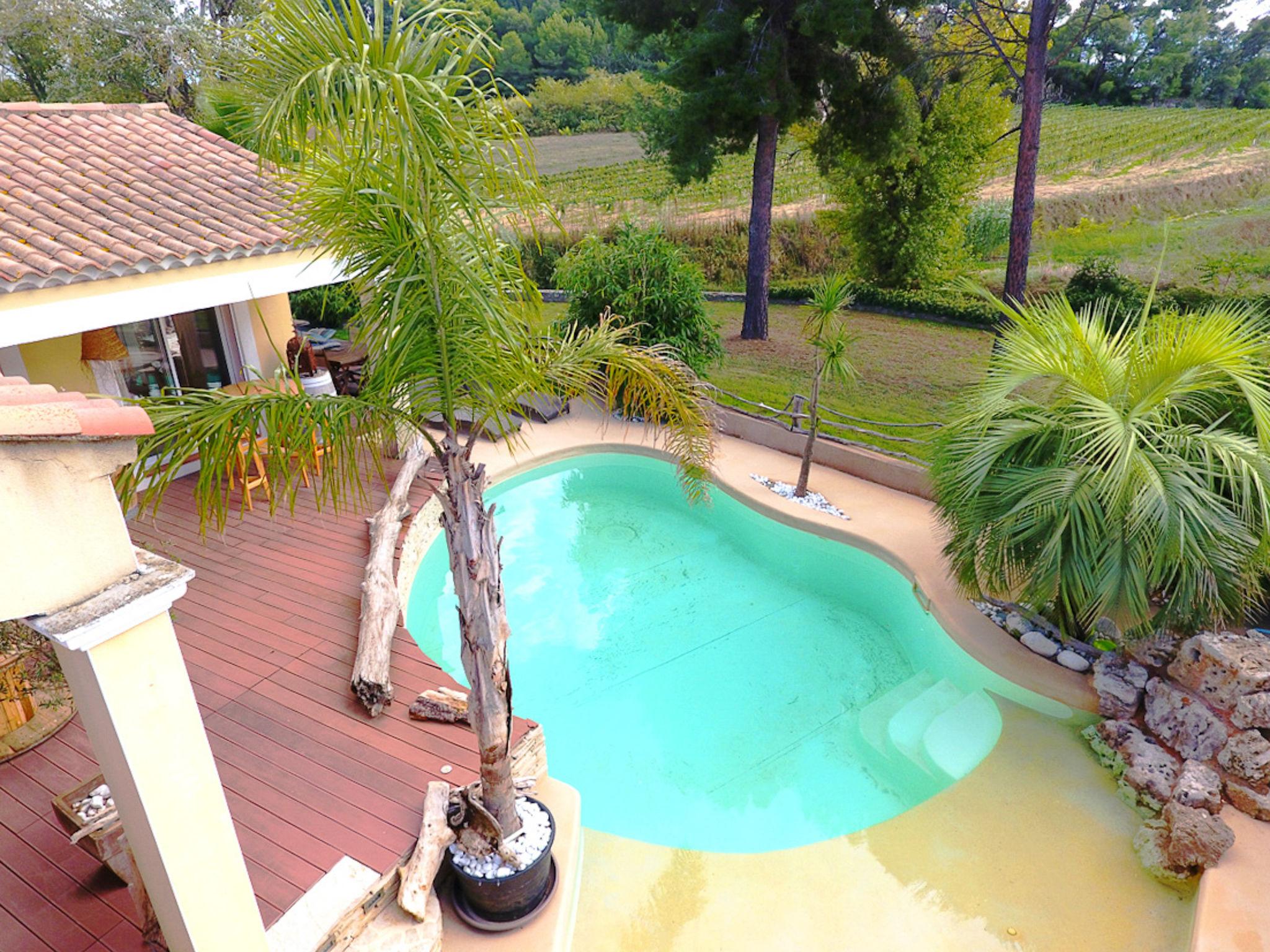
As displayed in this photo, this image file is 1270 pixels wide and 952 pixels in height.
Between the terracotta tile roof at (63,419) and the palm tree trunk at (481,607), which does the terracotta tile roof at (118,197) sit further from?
→ the terracotta tile roof at (63,419)

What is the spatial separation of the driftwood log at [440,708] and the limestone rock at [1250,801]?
17.3ft

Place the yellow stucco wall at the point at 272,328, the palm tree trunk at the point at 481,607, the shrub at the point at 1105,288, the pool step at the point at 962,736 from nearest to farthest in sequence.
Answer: the palm tree trunk at the point at 481,607 → the pool step at the point at 962,736 → the yellow stucco wall at the point at 272,328 → the shrub at the point at 1105,288

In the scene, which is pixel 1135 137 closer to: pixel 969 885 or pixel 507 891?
pixel 969 885

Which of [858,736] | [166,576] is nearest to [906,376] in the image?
[858,736]

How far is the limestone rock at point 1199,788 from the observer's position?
5008 millimetres

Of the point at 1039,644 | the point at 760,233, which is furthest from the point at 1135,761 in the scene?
the point at 760,233

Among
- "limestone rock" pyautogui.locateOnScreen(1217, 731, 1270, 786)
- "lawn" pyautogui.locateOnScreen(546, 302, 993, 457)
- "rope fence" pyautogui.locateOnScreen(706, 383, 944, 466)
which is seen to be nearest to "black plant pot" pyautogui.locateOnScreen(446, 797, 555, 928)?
"limestone rock" pyautogui.locateOnScreen(1217, 731, 1270, 786)

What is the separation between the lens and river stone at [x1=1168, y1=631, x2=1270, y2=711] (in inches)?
214

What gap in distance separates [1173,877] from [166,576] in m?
5.91

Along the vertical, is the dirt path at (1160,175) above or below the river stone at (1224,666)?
above

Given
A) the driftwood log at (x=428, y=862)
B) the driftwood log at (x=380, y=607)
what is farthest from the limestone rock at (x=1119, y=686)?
the driftwood log at (x=380, y=607)

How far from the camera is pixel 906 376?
13.7 metres

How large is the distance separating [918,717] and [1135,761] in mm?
1560

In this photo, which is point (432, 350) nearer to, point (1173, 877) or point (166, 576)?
point (166, 576)
